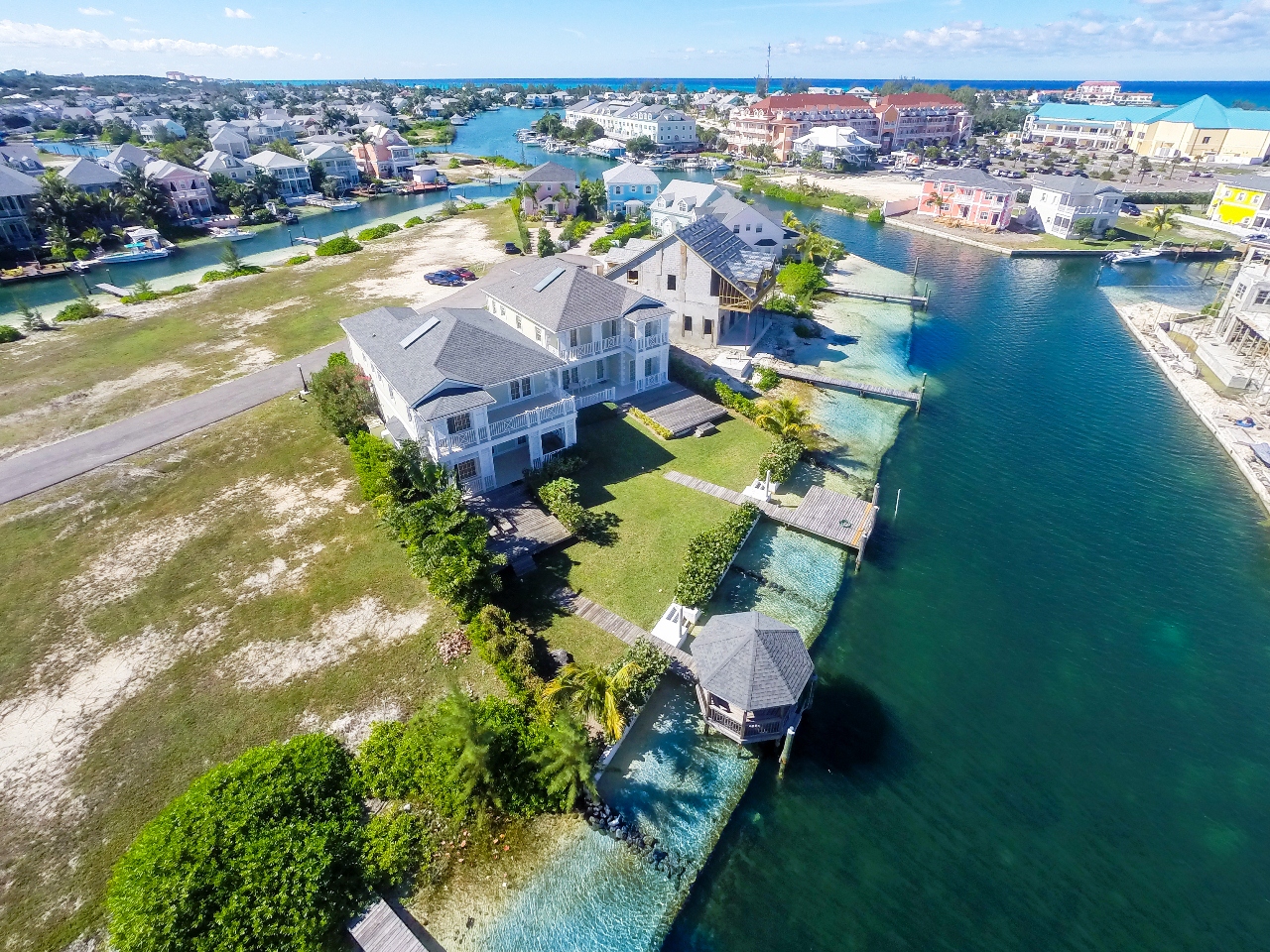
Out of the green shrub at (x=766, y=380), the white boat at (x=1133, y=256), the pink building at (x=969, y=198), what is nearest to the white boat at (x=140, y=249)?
the green shrub at (x=766, y=380)

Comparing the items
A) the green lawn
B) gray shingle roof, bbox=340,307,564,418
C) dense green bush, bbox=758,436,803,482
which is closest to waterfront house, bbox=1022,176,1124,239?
dense green bush, bbox=758,436,803,482

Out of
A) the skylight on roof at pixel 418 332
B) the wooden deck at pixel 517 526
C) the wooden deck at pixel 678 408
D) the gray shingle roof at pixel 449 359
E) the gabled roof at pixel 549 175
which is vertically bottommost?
the wooden deck at pixel 517 526

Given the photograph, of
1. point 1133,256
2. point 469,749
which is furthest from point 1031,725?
point 1133,256

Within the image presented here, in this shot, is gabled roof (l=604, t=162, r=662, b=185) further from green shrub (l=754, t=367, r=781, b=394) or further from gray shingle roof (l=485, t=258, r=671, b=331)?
green shrub (l=754, t=367, r=781, b=394)

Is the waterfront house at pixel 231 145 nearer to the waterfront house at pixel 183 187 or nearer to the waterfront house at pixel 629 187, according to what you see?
the waterfront house at pixel 183 187

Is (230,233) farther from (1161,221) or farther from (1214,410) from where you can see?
(1161,221)
